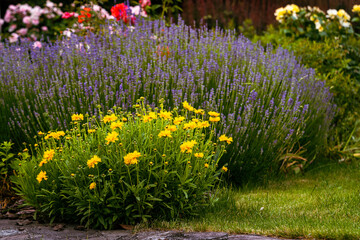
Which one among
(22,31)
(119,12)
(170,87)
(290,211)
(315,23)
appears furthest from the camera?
(22,31)

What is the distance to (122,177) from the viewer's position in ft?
11.3

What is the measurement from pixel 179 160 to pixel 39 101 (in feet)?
6.64

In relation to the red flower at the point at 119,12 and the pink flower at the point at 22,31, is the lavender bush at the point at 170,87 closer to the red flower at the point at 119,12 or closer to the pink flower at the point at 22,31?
the red flower at the point at 119,12

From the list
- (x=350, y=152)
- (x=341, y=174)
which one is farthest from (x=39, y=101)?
(x=350, y=152)

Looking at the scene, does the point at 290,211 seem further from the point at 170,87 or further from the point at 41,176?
the point at 41,176

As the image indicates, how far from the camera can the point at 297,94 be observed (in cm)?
529

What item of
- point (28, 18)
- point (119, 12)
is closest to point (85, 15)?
point (119, 12)

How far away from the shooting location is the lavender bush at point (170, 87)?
15.5ft

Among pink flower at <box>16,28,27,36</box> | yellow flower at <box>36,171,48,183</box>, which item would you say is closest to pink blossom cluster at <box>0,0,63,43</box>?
pink flower at <box>16,28,27,36</box>

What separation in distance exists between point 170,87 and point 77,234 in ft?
6.58

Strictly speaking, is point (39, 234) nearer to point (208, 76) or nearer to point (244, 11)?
point (208, 76)

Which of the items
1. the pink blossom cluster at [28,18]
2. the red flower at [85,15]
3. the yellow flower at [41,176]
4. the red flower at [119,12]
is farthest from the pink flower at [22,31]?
the yellow flower at [41,176]

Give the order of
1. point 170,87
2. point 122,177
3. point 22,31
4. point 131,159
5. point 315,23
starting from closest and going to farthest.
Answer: point 131,159 → point 122,177 → point 170,87 → point 315,23 → point 22,31

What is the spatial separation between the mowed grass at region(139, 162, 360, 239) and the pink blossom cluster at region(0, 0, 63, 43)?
24.4 feet
